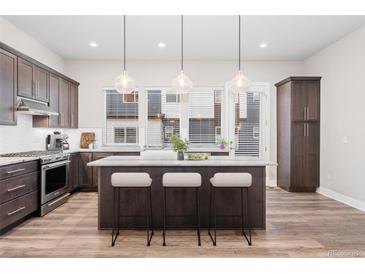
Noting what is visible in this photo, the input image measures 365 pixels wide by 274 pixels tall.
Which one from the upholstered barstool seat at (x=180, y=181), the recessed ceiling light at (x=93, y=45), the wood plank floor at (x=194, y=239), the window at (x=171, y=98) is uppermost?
the recessed ceiling light at (x=93, y=45)

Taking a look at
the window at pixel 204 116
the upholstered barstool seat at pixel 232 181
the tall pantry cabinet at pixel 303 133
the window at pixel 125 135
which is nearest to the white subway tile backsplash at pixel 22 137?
the window at pixel 125 135

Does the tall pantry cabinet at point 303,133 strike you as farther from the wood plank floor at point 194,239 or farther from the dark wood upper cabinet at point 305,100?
the wood plank floor at point 194,239

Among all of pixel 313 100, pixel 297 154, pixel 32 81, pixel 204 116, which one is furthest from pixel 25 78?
pixel 313 100

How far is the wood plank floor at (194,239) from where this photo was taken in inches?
106

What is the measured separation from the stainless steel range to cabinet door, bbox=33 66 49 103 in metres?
0.99

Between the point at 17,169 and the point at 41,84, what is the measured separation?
5.72 feet

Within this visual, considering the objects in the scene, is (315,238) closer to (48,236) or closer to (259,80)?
(48,236)

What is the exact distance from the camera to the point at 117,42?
16.3 ft

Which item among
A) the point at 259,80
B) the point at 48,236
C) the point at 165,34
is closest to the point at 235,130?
the point at 259,80

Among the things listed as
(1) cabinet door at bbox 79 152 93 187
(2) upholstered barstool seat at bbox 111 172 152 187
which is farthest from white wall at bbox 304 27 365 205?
(1) cabinet door at bbox 79 152 93 187

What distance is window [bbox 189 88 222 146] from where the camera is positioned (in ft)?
20.5

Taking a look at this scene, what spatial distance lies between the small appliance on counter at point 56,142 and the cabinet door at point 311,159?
16.7 feet

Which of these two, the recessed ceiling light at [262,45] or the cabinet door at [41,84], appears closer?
the cabinet door at [41,84]

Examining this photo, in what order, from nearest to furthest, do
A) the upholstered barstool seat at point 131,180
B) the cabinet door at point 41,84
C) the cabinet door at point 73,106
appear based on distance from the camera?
the upholstered barstool seat at point 131,180, the cabinet door at point 41,84, the cabinet door at point 73,106
